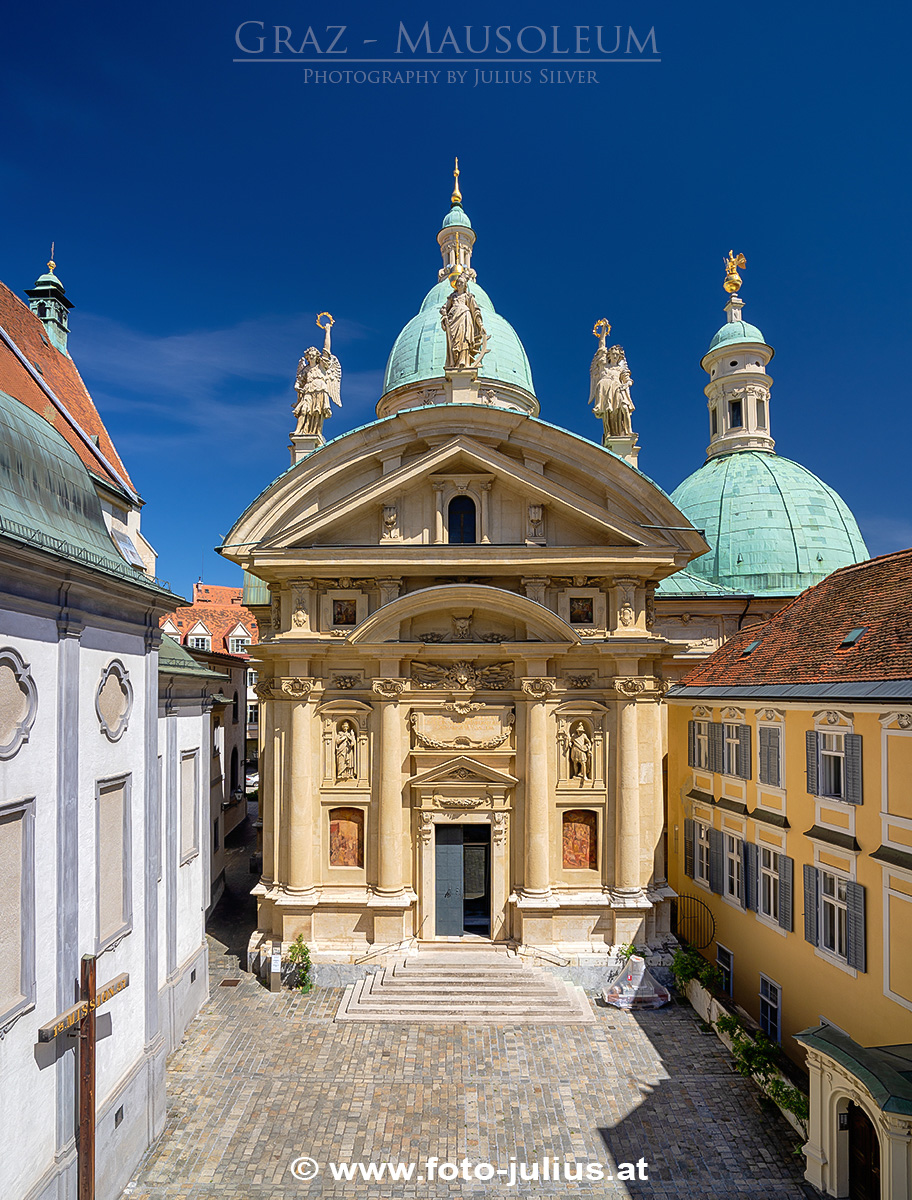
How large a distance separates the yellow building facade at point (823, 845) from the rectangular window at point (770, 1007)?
5cm

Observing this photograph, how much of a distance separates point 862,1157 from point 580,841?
1055cm

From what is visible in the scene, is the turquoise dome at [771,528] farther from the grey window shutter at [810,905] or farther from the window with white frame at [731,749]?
the grey window shutter at [810,905]

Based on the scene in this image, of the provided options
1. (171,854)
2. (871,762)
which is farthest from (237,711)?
(871,762)

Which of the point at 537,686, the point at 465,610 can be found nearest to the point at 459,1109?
the point at 537,686

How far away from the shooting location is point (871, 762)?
13.9 meters

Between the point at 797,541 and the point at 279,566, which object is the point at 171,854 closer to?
the point at 279,566

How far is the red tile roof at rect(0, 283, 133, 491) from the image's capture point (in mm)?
19730

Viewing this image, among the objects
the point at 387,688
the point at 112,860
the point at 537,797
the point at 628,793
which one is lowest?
the point at 537,797

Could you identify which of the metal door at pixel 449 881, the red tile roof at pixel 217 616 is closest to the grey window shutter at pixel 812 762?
the metal door at pixel 449 881

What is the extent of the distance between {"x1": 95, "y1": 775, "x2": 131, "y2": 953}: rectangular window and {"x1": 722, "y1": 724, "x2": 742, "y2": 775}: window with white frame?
51.6 ft

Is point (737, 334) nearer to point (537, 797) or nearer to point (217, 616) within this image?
point (537, 797)

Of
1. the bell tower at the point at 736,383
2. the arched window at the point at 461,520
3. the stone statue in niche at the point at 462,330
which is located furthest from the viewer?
the bell tower at the point at 736,383

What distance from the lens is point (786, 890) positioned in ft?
54.9

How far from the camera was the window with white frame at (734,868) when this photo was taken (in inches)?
747
